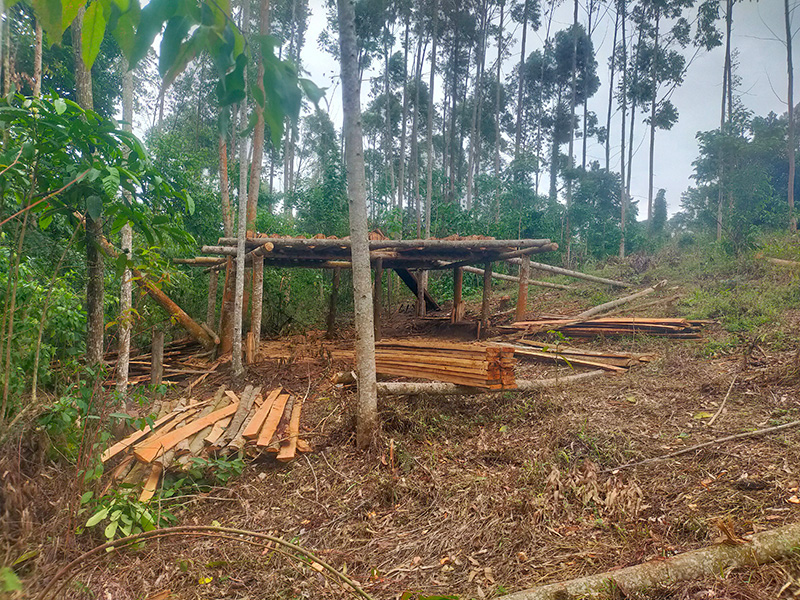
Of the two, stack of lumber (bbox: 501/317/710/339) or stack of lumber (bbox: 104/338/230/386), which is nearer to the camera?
stack of lumber (bbox: 501/317/710/339)

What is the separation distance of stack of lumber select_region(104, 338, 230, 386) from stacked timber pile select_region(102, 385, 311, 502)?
210 cm

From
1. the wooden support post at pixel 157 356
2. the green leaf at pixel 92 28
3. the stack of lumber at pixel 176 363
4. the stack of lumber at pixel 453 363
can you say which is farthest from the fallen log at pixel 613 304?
the green leaf at pixel 92 28

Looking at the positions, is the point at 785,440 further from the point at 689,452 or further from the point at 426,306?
the point at 426,306

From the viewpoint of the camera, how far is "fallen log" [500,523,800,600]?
2371 millimetres

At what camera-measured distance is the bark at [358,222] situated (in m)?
4.27

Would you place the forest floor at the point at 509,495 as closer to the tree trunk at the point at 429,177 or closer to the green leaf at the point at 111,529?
the green leaf at the point at 111,529

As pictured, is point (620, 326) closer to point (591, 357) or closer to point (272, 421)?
point (591, 357)

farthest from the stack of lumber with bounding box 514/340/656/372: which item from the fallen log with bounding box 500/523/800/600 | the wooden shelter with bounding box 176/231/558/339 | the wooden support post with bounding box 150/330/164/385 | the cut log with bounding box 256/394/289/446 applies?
the wooden support post with bounding box 150/330/164/385

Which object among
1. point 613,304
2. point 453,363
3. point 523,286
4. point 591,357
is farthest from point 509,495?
point 613,304

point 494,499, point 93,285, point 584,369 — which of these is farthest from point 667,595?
point 584,369

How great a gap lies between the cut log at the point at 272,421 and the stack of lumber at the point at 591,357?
11.9 feet

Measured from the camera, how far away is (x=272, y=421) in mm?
5504

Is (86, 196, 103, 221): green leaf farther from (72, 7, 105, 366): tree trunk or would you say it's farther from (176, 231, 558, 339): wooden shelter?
(176, 231, 558, 339): wooden shelter

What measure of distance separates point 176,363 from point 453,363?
663 cm
